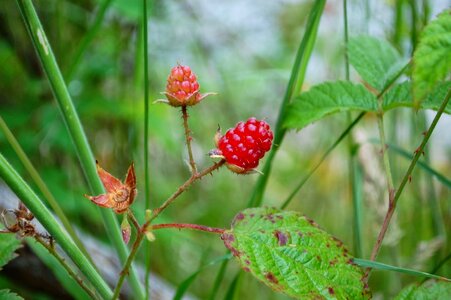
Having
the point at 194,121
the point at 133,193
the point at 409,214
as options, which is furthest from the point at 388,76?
the point at 194,121

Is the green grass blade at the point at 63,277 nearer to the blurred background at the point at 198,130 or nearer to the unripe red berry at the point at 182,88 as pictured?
the blurred background at the point at 198,130

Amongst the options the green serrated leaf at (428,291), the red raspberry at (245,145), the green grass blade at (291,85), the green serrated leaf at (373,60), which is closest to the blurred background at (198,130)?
the green serrated leaf at (373,60)

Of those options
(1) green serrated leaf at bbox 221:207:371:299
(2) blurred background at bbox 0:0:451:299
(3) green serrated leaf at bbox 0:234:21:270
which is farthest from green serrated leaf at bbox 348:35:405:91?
(3) green serrated leaf at bbox 0:234:21:270

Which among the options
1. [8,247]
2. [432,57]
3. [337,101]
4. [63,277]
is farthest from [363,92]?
[63,277]

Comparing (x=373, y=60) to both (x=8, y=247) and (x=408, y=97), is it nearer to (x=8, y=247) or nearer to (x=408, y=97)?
(x=408, y=97)

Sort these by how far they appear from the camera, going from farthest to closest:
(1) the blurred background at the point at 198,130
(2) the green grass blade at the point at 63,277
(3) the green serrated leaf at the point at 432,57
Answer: (1) the blurred background at the point at 198,130 < (2) the green grass blade at the point at 63,277 < (3) the green serrated leaf at the point at 432,57

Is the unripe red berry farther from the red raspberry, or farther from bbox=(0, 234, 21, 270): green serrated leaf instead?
bbox=(0, 234, 21, 270): green serrated leaf

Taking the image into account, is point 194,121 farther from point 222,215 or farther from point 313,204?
point 313,204
